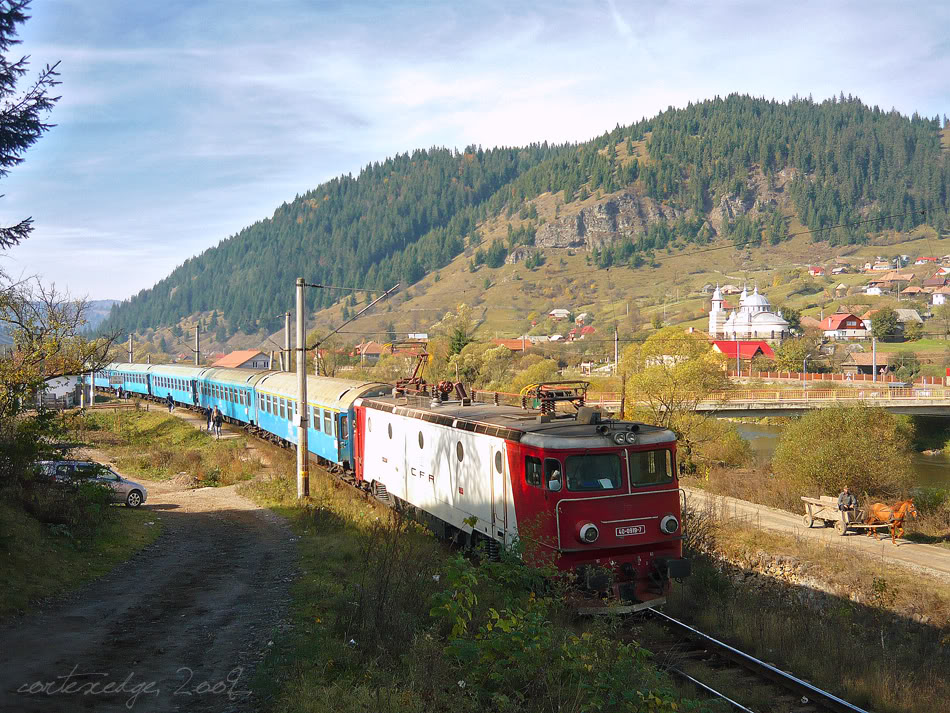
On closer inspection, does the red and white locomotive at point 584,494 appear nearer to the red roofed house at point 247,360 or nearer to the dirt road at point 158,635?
the dirt road at point 158,635

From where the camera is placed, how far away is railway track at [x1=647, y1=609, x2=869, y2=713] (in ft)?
31.2

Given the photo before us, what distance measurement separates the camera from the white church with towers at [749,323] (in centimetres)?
12711

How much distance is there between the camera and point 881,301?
526 feet

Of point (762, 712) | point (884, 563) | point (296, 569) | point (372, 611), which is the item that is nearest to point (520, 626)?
point (372, 611)

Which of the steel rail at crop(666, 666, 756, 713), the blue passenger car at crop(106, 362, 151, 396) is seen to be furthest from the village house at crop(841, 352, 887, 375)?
the steel rail at crop(666, 666, 756, 713)

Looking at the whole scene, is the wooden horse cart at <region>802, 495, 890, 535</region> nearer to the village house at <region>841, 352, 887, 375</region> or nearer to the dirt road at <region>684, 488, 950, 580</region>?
the dirt road at <region>684, 488, 950, 580</region>

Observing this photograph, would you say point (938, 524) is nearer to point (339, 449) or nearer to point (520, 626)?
point (339, 449)

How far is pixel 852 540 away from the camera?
23.3m

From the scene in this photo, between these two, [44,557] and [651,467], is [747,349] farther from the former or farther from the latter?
[44,557]

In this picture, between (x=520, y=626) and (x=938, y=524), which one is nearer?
(x=520, y=626)

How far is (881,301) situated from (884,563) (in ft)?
519

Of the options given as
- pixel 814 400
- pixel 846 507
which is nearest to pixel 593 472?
pixel 846 507

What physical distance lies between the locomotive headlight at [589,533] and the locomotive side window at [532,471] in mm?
906

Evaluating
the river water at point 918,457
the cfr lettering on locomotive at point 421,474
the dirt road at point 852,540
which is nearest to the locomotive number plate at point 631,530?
the cfr lettering on locomotive at point 421,474
